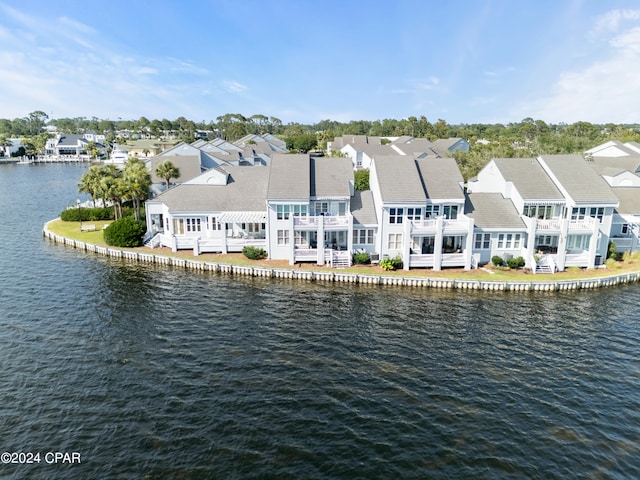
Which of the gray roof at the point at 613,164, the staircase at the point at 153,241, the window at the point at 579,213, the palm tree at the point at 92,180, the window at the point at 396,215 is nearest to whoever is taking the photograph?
the window at the point at 396,215

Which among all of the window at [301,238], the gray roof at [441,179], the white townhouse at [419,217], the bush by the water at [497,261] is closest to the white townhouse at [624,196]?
the bush by the water at [497,261]

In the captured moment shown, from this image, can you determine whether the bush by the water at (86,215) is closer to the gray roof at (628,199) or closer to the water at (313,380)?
the water at (313,380)

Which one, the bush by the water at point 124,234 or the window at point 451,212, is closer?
the window at point 451,212

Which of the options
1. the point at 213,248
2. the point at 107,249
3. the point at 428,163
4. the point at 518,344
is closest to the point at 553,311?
the point at 518,344

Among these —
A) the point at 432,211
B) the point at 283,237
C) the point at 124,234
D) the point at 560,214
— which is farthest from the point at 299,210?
the point at 560,214

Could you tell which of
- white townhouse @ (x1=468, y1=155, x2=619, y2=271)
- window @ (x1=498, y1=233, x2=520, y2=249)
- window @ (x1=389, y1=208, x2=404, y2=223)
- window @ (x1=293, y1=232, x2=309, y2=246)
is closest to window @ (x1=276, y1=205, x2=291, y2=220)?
window @ (x1=293, y1=232, x2=309, y2=246)

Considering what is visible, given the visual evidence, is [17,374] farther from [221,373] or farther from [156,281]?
[156,281]

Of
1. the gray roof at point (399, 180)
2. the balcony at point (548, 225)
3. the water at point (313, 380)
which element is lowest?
the water at point (313, 380)

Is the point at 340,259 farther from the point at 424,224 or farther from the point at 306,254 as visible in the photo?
the point at 424,224
